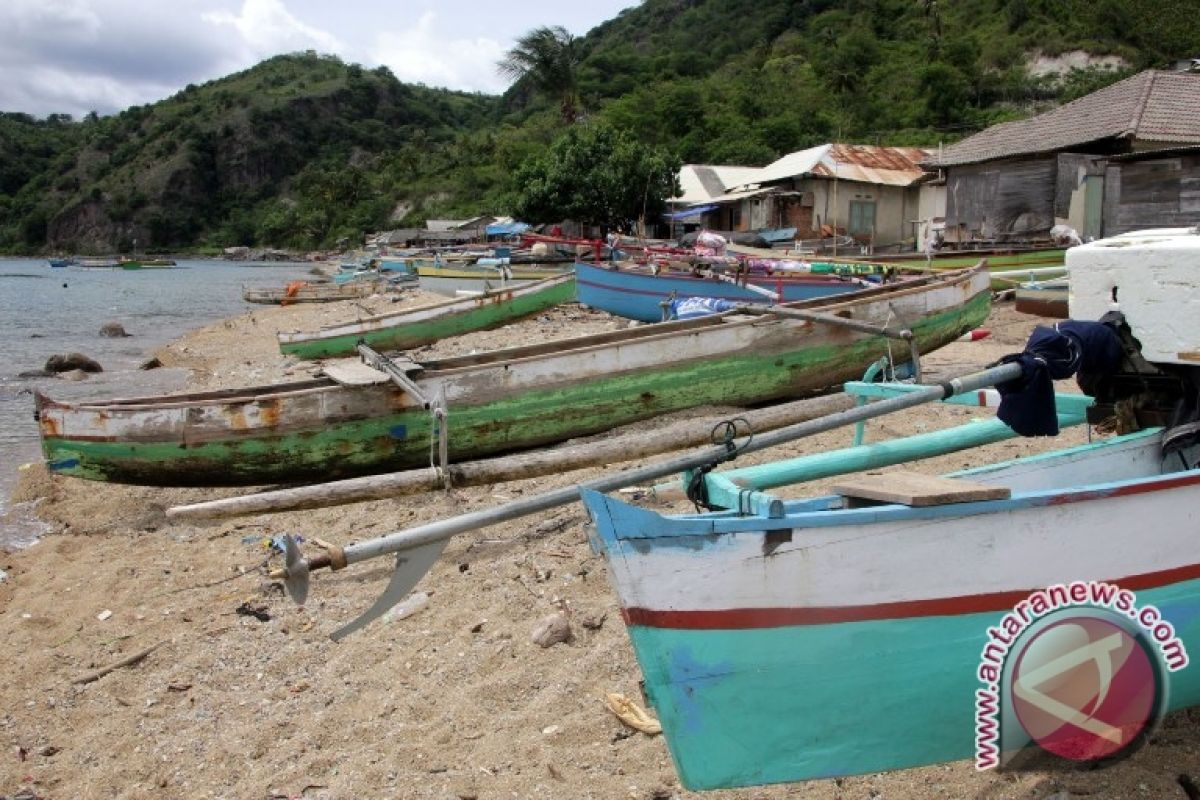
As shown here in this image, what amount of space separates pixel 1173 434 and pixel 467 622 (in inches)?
133

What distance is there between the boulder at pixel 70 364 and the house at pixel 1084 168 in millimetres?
20099

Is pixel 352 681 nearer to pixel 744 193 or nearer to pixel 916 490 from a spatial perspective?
pixel 916 490

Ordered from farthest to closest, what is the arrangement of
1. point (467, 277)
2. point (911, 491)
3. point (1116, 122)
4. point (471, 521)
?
point (467, 277) → point (1116, 122) → point (471, 521) → point (911, 491)

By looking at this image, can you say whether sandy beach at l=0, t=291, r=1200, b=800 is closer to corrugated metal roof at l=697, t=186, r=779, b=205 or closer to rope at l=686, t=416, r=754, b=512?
rope at l=686, t=416, r=754, b=512

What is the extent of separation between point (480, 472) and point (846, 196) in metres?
29.0

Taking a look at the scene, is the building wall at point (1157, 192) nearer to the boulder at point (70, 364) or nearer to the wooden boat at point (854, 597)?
the wooden boat at point (854, 597)

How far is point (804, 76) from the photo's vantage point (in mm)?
61812

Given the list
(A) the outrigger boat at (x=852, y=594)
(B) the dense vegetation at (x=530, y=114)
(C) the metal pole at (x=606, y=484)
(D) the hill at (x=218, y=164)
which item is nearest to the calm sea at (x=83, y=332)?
(C) the metal pole at (x=606, y=484)

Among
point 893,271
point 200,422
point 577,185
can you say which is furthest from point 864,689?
point 577,185

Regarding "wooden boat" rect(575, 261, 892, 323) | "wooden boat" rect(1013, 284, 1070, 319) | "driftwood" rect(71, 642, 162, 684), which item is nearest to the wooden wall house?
"wooden boat" rect(1013, 284, 1070, 319)

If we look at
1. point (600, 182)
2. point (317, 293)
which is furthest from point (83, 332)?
point (600, 182)

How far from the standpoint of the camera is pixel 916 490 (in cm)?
280

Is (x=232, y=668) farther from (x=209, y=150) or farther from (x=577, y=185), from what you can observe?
(x=209, y=150)

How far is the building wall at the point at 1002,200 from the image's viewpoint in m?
20.6
